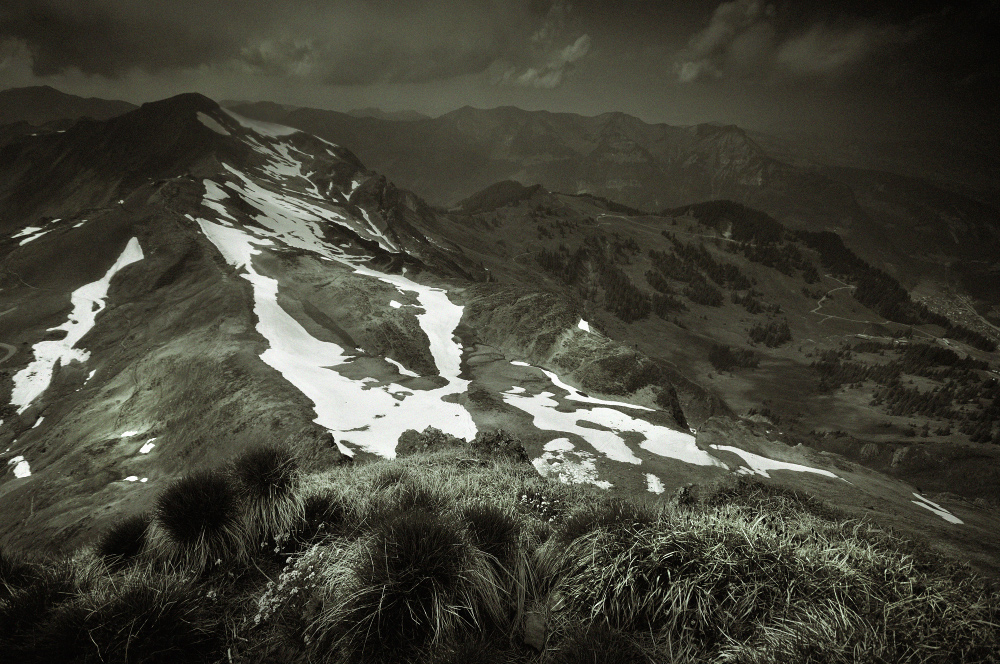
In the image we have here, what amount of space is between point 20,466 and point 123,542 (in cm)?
3974

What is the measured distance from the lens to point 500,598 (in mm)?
5062

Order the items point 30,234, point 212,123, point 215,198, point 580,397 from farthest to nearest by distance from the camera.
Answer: point 212,123 → point 215,198 → point 30,234 → point 580,397

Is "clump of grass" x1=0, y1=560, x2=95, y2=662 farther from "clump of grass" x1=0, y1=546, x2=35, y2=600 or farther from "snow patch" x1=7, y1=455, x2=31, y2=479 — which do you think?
"snow patch" x1=7, y1=455, x2=31, y2=479

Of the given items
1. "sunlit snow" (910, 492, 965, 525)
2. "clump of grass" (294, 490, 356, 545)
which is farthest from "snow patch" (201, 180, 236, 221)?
"sunlit snow" (910, 492, 965, 525)

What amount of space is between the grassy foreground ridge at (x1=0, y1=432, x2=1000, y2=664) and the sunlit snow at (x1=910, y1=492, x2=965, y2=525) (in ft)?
120

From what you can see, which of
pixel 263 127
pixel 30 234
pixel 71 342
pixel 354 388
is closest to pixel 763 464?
pixel 354 388

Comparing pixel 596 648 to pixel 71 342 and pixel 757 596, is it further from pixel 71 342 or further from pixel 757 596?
pixel 71 342

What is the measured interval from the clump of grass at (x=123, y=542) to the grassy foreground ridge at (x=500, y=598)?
21.7 inches

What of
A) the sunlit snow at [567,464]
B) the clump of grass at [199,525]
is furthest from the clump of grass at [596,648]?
the sunlit snow at [567,464]

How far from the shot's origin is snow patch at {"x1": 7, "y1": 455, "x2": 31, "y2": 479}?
3109 cm

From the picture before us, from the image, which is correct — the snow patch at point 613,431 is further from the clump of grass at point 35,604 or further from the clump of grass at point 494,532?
the clump of grass at point 35,604

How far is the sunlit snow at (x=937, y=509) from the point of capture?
30.7 meters

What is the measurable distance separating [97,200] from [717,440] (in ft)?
527

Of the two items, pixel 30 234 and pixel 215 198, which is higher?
pixel 215 198
